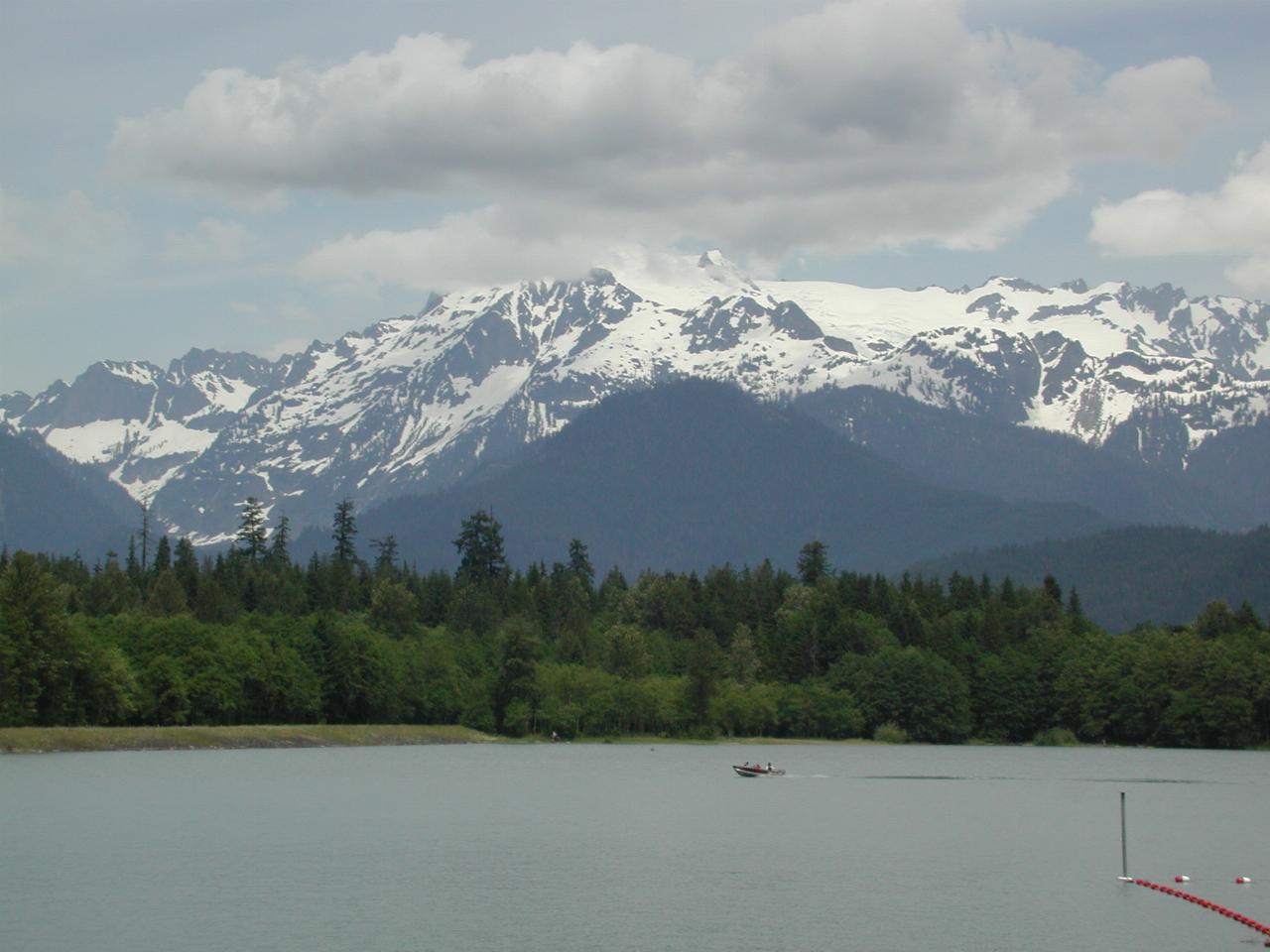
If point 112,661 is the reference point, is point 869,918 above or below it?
below

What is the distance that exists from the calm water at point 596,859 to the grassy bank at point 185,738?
615cm

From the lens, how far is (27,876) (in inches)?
3172

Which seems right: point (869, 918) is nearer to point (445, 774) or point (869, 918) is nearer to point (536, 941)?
point (536, 941)

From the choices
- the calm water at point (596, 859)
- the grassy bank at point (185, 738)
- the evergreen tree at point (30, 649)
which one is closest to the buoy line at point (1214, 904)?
the calm water at point (596, 859)

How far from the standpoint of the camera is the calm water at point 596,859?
230ft

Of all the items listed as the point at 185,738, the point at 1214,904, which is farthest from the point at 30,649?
the point at 1214,904

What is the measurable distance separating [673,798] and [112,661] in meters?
61.3

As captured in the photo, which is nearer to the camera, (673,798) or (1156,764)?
(673,798)

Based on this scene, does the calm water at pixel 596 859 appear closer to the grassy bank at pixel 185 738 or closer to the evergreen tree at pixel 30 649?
the grassy bank at pixel 185 738

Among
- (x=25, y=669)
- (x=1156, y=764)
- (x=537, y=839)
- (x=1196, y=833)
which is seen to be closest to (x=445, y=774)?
(x=25, y=669)

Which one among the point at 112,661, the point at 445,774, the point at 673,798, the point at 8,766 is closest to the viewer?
the point at 673,798

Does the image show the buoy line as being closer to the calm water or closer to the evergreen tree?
the calm water

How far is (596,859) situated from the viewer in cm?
9269

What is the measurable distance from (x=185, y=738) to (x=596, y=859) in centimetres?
9089
